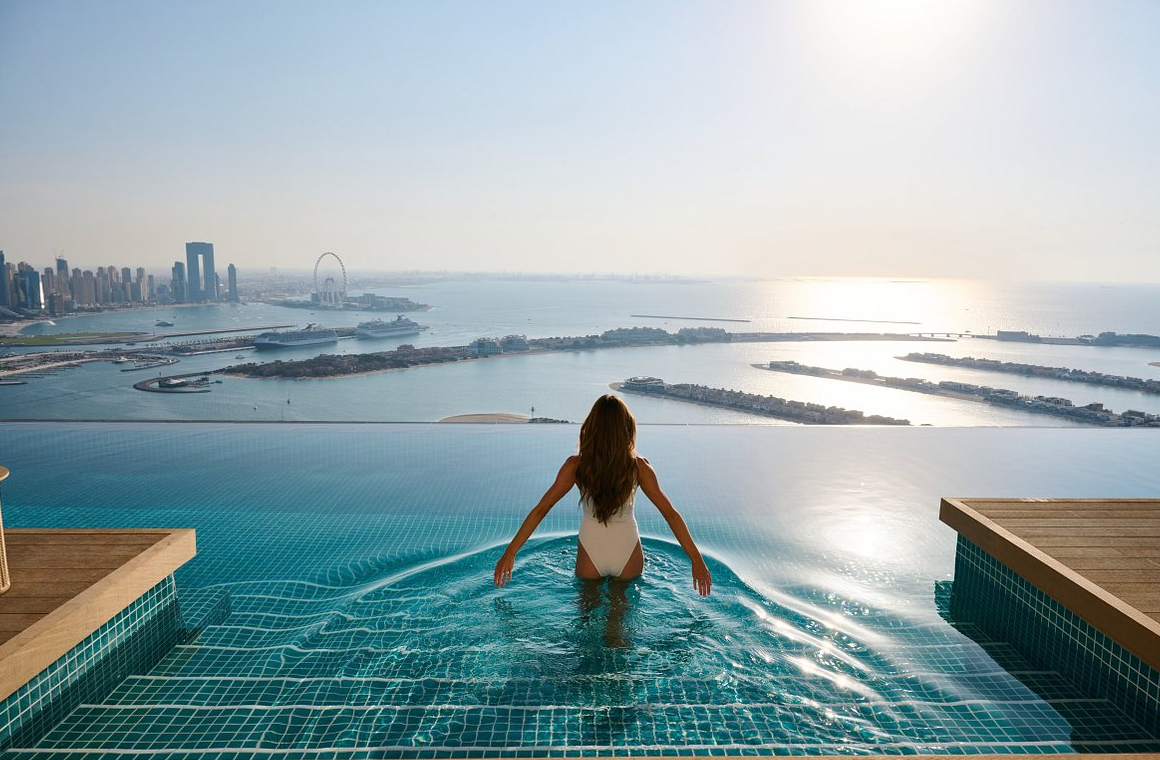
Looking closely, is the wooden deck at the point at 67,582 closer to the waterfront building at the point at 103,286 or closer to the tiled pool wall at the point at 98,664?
the tiled pool wall at the point at 98,664

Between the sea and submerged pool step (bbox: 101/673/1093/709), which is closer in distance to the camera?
submerged pool step (bbox: 101/673/1093/709)

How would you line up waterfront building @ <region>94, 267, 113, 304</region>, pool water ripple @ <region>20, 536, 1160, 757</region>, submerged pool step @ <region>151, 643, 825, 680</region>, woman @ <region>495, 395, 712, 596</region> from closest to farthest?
pool water ripple @ <region>20, 536, 1160, 757</region>, submerged pool step @ <region>151, 643, 825, 680</region>, woman @ <region>495, 395, 712, 596</region>, waterfront building @ <region>94, 267, 113, 304</region>

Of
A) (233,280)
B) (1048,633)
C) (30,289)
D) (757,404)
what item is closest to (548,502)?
(1048,633)

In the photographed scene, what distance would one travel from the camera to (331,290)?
43.1 ft

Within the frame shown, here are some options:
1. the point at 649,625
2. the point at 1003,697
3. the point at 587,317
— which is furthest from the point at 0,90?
the point at 1003,697

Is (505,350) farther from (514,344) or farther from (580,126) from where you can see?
(580,126)

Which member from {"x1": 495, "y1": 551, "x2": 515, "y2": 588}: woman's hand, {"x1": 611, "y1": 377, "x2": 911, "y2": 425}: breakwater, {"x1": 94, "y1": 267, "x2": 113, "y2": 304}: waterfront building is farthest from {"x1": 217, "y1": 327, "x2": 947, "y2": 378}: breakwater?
{"x1": 495, "y1": 551, "x2": 515, "y2": 588}: woman's hand

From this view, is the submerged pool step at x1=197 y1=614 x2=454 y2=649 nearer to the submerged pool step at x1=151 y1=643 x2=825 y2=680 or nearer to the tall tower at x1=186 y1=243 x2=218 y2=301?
the submerged pool step at x1=151 y1=643 x2=825 y2=680

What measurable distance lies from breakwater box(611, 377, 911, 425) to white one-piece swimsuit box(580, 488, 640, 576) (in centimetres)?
546

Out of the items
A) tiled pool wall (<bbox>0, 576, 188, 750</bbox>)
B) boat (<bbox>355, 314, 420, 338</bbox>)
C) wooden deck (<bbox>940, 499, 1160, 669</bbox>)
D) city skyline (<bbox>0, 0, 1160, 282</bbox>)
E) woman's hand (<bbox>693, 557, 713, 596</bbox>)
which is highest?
city skyline (<bbox>0, 0, 1160, 282</bbox>)

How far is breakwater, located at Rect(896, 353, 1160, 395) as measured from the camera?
29.1ft

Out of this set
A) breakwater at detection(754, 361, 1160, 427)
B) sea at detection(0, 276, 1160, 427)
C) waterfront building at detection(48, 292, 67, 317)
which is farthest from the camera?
waterfront building at detection(48, 292, 67, 317)

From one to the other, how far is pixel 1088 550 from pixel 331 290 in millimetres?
12634

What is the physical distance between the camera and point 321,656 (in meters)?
2.12
